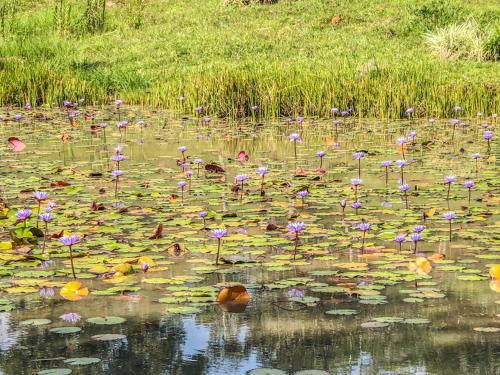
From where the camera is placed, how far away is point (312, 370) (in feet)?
10.4

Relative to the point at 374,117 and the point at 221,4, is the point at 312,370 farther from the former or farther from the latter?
the point at 221,4

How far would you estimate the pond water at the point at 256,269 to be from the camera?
3.36 m

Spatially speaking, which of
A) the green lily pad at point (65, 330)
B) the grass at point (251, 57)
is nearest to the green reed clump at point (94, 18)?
the grass at point (251, 57)

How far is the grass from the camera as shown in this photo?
38.5 ft

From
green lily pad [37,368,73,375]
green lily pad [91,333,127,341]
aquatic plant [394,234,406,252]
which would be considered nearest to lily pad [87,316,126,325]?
green lily pad [91,333,127,341]

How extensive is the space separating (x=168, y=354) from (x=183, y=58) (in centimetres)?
1346

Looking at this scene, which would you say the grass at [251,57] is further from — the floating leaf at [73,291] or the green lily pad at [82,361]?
the green lily pad at [82,361]

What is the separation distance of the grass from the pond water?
331 cm

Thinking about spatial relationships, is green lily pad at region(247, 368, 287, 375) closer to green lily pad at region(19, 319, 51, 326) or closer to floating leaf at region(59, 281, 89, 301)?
green lily pad at region(19, 319, 51, 326)

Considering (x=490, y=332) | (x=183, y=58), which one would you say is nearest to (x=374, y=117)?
(x=183, y=58)

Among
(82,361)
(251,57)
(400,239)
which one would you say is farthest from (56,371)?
(251,57)

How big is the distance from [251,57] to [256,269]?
11.7 m

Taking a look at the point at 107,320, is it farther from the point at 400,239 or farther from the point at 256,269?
the point at 400,239

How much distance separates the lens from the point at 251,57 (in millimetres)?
15914
